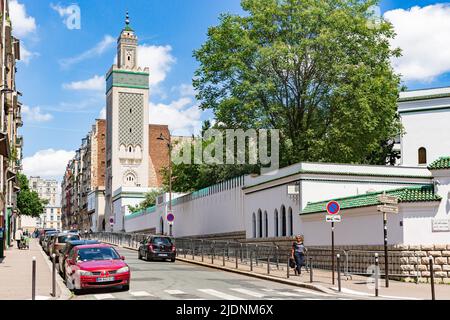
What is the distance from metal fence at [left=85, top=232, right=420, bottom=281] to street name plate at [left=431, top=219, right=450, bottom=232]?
139 cm

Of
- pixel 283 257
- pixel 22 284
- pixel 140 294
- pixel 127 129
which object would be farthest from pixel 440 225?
pixel 127 129

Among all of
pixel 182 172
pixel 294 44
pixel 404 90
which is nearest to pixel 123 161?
pixel 182 172

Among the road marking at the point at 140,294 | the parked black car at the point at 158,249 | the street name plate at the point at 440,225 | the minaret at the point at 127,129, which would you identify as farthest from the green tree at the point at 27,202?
→ the road marking at the point at 140,294

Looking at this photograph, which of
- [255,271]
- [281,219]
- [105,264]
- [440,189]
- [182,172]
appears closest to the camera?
[105,264]

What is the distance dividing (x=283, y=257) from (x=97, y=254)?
51.8ft

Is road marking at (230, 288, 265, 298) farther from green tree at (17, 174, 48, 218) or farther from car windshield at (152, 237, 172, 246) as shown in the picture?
green tree at (17, 174, 48, 218)

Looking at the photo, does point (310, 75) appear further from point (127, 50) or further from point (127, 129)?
point (127, 50)

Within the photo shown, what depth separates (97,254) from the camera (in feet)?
75.7

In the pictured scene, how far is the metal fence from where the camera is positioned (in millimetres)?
26844

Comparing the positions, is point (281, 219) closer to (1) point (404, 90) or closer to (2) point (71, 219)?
(1) point (404, 90)

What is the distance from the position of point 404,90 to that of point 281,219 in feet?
81.0

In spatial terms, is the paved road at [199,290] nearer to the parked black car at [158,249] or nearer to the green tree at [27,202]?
the parked black car at [158,249]

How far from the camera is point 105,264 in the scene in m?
21.8

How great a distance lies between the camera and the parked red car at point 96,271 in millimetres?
21172
